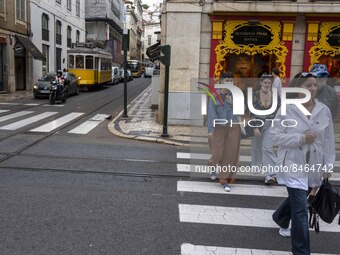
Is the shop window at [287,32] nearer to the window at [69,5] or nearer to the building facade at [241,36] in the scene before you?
the building facade at [241,36]

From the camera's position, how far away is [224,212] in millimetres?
5324

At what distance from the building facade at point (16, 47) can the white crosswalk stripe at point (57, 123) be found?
34.3ft

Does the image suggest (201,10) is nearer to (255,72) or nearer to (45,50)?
(255,72)

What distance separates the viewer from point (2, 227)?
4504 mm

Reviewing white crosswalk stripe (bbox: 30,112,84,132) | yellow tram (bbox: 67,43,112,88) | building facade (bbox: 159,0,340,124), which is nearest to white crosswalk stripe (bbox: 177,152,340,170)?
building facade (bbox: 159,0,340,124)

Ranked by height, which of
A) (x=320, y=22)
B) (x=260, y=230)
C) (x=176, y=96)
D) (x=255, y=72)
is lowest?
(x=260, y=230)

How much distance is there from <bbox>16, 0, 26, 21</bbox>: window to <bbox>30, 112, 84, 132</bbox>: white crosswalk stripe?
12.8 meters

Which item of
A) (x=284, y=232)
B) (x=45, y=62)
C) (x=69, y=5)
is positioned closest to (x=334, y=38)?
(x=284, y=232)

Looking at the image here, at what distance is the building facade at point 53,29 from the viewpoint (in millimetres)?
28500

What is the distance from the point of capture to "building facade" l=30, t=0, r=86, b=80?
28.5m

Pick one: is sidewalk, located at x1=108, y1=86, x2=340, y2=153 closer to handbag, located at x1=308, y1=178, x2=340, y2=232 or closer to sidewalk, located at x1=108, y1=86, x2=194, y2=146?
sidewalk, located at x1=108, y1=86, x2=194, y2=146

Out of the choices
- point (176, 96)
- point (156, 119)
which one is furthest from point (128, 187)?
point (156, 119)

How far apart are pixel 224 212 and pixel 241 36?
910 centimetres

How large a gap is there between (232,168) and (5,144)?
5.73m
